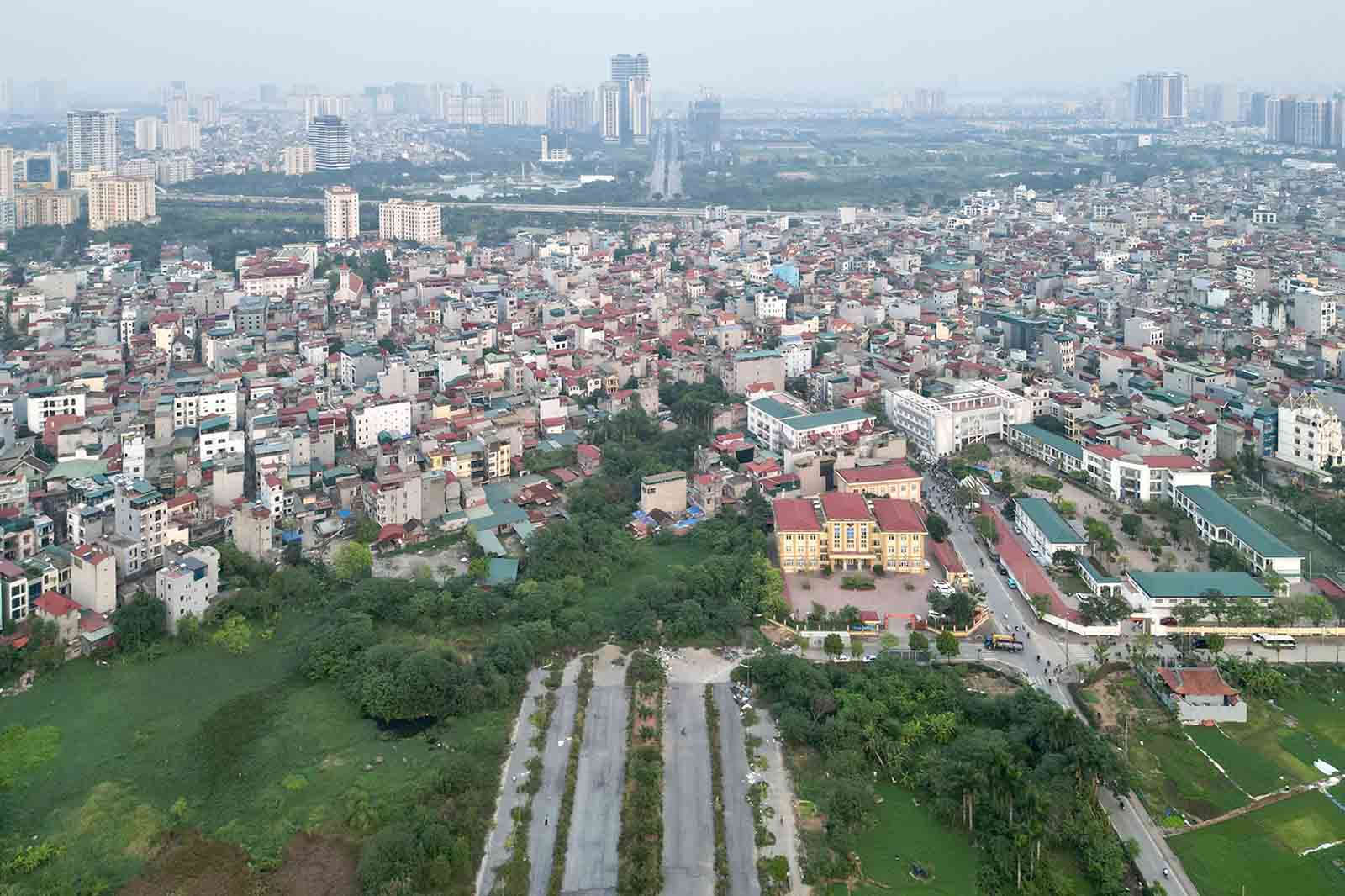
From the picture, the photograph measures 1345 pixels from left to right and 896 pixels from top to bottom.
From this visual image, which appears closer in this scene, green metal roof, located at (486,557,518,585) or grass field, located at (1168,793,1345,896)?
grass field, located at (1168,793,1345,896)

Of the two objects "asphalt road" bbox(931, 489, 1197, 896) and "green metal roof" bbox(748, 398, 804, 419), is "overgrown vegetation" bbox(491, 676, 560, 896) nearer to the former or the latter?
"asphalt road" bbox(931, 489, 1197, 896)

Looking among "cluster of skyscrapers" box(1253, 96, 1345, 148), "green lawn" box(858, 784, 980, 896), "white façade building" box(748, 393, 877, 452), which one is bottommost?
"green lawn" box(858, 784, 980, 896)

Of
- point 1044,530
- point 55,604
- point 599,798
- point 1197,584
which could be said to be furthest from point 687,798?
point 55,604

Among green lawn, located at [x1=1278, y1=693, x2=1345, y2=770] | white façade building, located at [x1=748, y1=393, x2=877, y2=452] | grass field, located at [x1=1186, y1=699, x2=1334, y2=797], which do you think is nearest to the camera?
grass field, located at [x1=1186, y1=699, x2=1334, y2=797]

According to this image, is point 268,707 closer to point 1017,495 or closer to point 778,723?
point 778,723

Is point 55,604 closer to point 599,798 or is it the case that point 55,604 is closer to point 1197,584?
point 599,798

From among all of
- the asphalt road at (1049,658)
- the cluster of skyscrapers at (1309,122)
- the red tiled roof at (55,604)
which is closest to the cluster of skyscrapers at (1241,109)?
the cluster of skyscrapers at (1309,122)

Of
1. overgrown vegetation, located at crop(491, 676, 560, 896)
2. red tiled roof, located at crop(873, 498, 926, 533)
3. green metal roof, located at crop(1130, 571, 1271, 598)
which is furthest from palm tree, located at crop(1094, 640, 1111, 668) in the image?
overgrown vegetation, located at crop(491, 676, 560, 896)

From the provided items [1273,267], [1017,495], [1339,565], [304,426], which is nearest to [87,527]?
[304,426]

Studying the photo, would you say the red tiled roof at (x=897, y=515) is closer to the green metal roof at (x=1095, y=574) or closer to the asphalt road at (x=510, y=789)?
the green metal roof at (x=1095, y=574)
